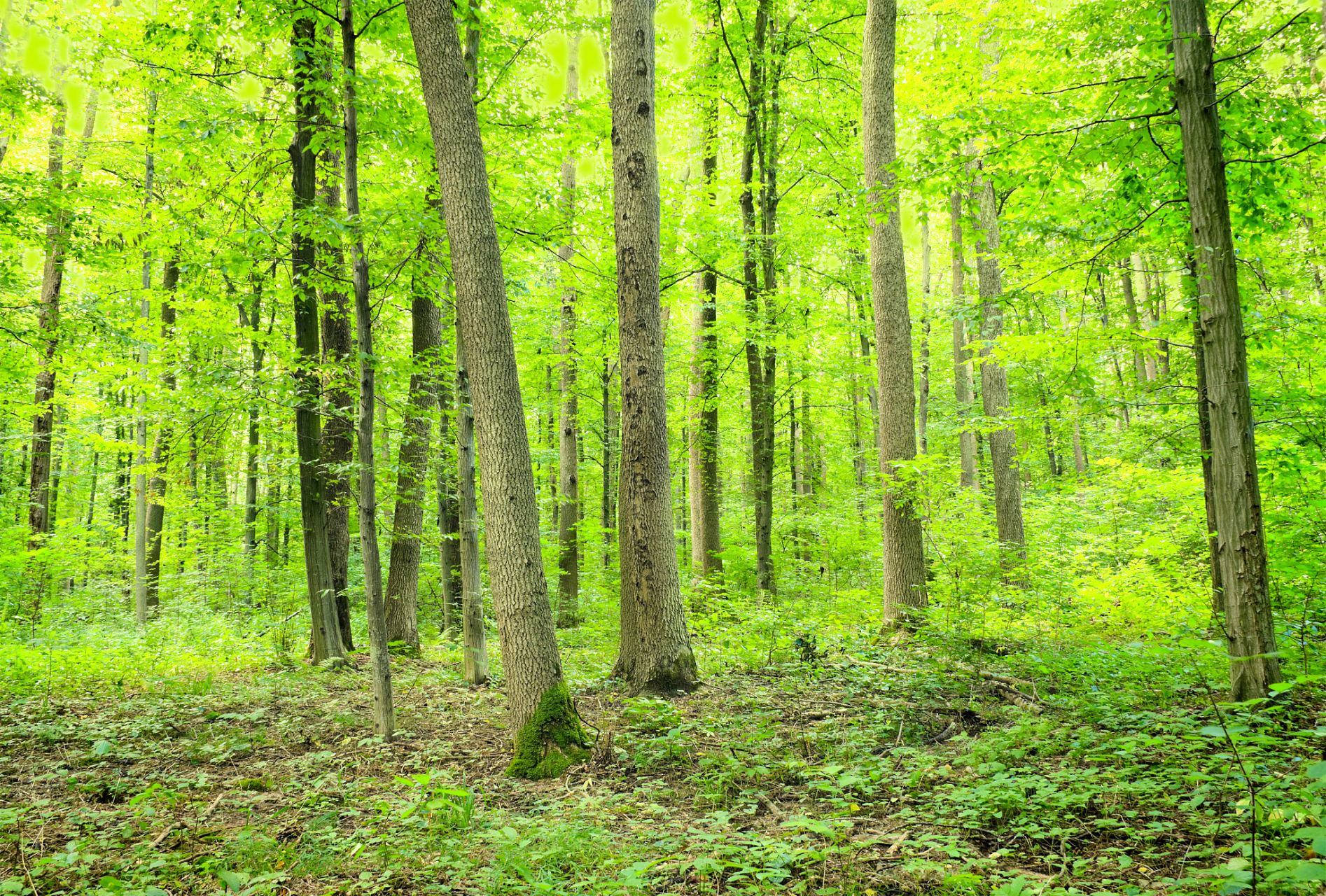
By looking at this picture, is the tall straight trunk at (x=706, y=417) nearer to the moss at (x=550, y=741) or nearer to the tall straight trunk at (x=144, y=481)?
the moss at (x=550, y=741)

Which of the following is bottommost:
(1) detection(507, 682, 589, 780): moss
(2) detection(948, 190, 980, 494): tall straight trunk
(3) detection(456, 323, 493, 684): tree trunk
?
(1) detection(507, 682, 589, 780): moss

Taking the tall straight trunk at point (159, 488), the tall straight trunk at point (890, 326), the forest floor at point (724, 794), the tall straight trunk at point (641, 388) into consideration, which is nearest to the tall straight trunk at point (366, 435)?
the forest floor at point (724, 794)

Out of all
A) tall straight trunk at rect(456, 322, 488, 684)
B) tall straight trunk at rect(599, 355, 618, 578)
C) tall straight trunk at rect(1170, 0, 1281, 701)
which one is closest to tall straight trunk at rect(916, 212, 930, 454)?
tall straight trunk at rect(599, 355, 618, 578)

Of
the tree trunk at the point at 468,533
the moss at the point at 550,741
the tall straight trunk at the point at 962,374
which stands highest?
the tall straight trunk at the point at 962,374

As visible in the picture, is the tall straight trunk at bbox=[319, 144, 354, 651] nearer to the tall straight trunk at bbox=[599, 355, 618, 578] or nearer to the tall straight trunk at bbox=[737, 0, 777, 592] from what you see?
the tall straight trunk at bbox=[599, 355, 618, 578]

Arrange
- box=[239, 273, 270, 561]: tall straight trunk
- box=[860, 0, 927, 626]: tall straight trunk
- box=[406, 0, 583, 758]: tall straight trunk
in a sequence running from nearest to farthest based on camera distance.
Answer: box=[406, 0, 583, 758]: tall straight trunk, box=[239, 273, 270, 561]: tall straight trunk, box=[860, 0, 927, 626]: tall straight trunk

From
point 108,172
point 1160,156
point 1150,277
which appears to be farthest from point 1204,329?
point 1150,277

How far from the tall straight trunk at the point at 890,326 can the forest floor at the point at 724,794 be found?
1.90m

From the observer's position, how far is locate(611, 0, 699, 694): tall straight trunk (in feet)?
20.9

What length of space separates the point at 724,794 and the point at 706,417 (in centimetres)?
855

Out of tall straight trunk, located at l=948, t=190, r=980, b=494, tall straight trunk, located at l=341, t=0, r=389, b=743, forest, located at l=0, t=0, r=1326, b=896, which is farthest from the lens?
tall straight trunk, located at l=948, t=190, r=980, b=494

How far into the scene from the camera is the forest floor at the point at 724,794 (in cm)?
282

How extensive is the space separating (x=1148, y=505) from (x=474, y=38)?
1655 centimetres

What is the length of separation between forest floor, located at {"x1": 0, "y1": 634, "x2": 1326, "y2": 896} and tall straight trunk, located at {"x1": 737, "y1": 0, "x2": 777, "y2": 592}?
4.78m
